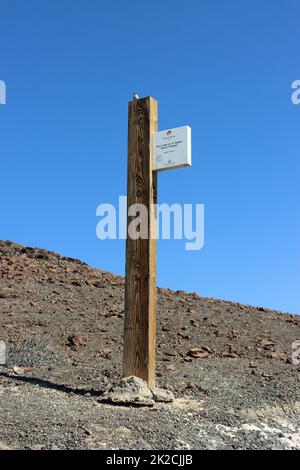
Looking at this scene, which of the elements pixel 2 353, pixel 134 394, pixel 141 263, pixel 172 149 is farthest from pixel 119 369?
pixel 172 149

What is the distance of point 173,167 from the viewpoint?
21.5 ft

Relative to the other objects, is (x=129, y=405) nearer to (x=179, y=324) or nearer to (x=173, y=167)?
(x=173, y=167)

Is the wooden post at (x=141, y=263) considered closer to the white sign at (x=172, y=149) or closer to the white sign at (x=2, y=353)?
the white sign at (x=172, y=149)

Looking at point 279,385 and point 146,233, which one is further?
point 279,385

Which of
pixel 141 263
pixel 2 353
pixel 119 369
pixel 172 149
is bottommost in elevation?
pixel 119 369

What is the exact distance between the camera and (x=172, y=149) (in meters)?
6.56

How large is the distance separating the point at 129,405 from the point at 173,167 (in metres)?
2.64

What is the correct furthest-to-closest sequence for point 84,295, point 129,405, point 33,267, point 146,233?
1. point 33,267
2. point 84,295
3. point 146,233
4. point 129,405

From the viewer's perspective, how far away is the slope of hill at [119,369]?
197 inches

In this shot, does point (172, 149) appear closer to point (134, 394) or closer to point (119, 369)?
point (134, 394)

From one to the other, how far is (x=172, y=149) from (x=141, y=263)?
1.34 m

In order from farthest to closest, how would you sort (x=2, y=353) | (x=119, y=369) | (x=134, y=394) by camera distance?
(x=2, y=353)
(x=119, y=369)
(x=134, y=394)
